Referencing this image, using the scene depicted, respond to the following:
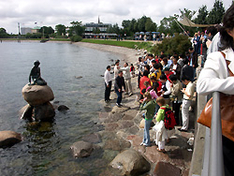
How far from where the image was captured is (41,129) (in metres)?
9.13

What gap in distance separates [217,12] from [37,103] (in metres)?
22.9

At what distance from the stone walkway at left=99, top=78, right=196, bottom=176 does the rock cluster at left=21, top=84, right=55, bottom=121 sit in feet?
9.23

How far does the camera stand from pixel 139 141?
23.0ft

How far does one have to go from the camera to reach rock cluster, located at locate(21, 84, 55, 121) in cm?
965

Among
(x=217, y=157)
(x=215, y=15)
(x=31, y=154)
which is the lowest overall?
(x=31, y=154)

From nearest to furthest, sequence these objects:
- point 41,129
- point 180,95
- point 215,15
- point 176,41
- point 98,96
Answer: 1. point 180,95
2. point 41,129
3. point 98,96
4. point 176,41
5. point 215,15

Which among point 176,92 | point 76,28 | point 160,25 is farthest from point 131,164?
point 76,28

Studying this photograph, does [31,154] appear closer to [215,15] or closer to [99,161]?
[99,161]

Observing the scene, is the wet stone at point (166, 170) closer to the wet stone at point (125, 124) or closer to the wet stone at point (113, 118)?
the wet stone at point (125, 124)

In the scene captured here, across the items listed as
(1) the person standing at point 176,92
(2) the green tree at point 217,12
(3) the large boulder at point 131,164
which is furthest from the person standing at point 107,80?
(2) the green tree at point 217,12

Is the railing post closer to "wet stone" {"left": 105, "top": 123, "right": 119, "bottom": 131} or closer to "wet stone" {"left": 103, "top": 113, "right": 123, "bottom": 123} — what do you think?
"wet stone" {"left": 105, "top": 123, "right": 119, "bottom": 131}

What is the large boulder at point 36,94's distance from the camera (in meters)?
9.60

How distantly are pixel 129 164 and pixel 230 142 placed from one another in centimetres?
420

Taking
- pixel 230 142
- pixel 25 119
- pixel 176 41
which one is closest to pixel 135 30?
pixel 176 41
